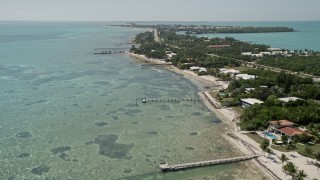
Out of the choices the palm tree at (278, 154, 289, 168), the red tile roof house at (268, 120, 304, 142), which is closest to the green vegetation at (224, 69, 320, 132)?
the red tile roof house at (268, 120, 304, 142)

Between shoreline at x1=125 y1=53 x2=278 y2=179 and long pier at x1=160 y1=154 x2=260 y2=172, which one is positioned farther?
shoreline at x1=125 y1=53 x2=278 y2=179

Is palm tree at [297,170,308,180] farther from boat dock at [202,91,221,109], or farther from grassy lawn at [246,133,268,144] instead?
boat dock at [202,91,221,109]

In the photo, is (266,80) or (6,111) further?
(266,80)

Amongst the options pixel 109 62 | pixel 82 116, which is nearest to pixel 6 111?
pixel 82 116

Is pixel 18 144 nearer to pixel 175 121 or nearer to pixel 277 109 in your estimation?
pixel 175 121

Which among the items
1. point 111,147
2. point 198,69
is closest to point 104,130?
point 111,147

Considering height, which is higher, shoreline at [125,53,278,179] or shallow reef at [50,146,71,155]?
shoreline at [125,53,278,179]
